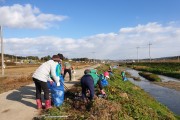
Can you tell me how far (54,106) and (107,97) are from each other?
2645 millimetres

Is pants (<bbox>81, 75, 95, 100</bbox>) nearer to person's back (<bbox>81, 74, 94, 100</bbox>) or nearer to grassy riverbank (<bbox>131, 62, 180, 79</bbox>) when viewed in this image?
person's back (<bbox>81, 74, 94, 100</bbox>)

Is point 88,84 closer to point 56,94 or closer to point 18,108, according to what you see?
point 56,94

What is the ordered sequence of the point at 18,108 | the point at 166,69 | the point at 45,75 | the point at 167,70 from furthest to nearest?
the point at 166,69, the point at 167,70, the point at 18,108, the point at 45,75

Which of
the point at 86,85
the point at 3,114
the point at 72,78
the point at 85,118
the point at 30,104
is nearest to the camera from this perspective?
the point at 85,118

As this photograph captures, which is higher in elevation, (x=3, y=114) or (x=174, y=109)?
(x=3, y=114)

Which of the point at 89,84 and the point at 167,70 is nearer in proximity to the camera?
the point at 89,84

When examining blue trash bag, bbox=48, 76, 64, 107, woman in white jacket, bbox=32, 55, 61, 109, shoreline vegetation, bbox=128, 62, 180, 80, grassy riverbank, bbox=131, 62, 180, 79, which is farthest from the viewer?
shoreline vegetation, bbox=128, 62, 180, 80

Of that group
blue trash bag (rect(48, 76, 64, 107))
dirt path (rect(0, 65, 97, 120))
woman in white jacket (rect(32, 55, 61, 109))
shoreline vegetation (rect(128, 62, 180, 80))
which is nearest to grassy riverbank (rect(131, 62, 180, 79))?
shoreline vegetation (rect(128, 62, 180, 80))

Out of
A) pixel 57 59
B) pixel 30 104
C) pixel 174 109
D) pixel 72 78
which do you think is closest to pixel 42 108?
pixel 30 104

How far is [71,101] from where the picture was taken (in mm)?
11883

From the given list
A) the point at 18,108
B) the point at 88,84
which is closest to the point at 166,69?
the point at 88,84

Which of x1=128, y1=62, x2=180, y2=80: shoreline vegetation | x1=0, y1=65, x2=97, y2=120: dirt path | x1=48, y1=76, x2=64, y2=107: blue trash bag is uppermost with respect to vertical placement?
x1=48, y1=76, x2=64, y2=107: blue trash bag

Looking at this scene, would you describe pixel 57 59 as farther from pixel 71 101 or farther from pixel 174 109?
pixel 174 109

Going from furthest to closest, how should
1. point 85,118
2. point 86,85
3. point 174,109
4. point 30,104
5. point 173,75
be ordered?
point 173,75, point 174,109, point 30,104, point 86,85, point 85,118
